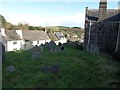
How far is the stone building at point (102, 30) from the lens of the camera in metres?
35.5

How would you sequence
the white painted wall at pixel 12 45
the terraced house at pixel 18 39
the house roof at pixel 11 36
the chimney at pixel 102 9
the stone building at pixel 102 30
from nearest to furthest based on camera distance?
the stone building at pixel 102 30 < the chimney at pixel 102 9 < the terraced house at pixel 18 39 < the white painted wall at pixel 12 45 < the house roof at pixel 11 36

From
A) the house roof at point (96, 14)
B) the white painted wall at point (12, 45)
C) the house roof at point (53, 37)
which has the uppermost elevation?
the house roof at point (96, 14)

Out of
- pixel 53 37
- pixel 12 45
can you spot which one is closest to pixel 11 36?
pixel 12 45

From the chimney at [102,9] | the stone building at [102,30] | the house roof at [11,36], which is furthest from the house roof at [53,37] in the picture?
the chimney at [102,9]

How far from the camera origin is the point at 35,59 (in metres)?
25.2

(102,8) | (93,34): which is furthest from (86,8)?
(93,34)

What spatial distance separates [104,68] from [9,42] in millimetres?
31733

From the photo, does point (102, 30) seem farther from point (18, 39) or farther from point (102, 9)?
point (18, 39)

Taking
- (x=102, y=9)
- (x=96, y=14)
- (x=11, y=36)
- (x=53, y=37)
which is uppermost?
(x=102, y=9)

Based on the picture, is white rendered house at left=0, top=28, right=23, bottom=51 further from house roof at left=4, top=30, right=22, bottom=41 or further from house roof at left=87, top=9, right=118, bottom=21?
house roof at left=87, top=9, right=118, bottom=21

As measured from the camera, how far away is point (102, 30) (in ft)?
122

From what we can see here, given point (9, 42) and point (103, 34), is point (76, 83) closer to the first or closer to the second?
point (103, 34)

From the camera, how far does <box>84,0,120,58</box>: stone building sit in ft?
117

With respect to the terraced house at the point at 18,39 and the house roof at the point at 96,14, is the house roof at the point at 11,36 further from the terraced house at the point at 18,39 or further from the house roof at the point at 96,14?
the house roof at the point at 96,14
